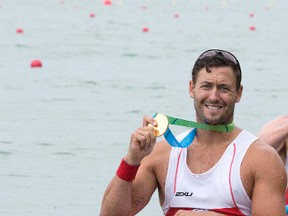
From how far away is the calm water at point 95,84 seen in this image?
29.8 feet

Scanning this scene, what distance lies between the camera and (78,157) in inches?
392

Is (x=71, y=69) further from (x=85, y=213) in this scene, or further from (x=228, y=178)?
(x=228, y=178)

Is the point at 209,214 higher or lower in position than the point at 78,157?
higher

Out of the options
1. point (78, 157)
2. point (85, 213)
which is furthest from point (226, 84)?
point (78, 157)

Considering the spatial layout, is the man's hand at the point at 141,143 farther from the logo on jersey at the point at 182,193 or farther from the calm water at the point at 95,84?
the calm water at the point at 95,84

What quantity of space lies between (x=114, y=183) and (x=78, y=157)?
5.56 metres

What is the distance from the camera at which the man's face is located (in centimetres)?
443

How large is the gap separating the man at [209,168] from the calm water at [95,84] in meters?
3.43

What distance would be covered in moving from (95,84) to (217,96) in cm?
1018

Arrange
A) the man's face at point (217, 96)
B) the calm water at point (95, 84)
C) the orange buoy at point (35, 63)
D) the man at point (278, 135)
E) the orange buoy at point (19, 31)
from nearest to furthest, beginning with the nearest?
the man's face at point (217, 96) < the man at point (278, 135) < the calm water at point (95, 84) < the orange buoy at point (35, 63) < the orange buoy at point (19, 31)

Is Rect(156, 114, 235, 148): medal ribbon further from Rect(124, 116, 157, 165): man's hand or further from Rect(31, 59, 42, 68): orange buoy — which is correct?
Rect(31, 59, 42, 68): orange buoy

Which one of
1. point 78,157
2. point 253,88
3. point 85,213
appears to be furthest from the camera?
point 253,88

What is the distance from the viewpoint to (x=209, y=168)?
4.45 m

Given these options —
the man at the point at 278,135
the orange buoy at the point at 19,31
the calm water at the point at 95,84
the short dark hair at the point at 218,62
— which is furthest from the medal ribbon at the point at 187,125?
the orange buoy at the point at 19,31
